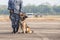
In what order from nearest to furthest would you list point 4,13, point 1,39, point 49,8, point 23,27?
point 1,39 < point 23,27 < point 4,13 < point 49,8

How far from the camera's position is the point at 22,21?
20250 mm

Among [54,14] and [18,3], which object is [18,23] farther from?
[54,14]

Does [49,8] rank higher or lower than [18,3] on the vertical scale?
lower

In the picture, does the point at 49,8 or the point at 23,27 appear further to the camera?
the point at 49,8

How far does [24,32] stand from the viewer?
66.5 ft

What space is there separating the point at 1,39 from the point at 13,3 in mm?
4599

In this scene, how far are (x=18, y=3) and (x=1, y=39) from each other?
15.5 ft

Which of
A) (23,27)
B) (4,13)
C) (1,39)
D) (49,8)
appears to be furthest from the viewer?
(49,8)

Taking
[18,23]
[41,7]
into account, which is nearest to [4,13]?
[41,7]

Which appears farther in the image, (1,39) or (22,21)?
(22,21)

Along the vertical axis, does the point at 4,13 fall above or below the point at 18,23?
below

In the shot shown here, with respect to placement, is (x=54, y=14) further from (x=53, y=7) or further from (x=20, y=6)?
(x=20, y=6)

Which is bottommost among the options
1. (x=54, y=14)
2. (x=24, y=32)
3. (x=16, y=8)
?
(x=54, y=14)

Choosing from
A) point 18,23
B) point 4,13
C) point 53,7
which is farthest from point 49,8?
point 18,23
